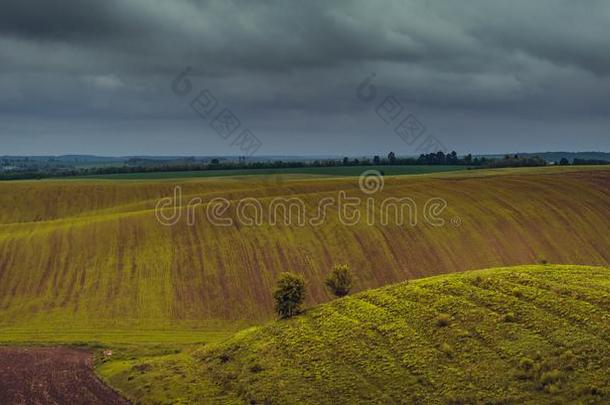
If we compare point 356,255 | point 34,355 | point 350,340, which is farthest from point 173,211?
point 350,340

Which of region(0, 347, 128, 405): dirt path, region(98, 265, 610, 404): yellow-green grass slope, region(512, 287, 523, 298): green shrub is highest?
region(512, 287, 523, 298): green shrub

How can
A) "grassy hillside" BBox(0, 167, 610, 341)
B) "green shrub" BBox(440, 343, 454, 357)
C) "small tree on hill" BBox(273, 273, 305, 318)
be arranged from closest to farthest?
"green shrub" BBox(440, 343, 454, 357) < "small tree on hill" BBox(273, 273, 305, 318) < "grassy hillside" BBox(0, 167, 610, 341)

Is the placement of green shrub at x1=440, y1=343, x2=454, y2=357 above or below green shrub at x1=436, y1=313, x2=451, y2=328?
below

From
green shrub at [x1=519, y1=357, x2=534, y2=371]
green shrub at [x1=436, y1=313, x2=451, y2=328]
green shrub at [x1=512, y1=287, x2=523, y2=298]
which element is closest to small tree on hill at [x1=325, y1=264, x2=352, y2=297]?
green shrub at [x1=436, y1=313, x2=451, y2=328]

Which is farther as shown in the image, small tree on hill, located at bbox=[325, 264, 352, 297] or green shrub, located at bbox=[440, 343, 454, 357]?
small tree on hill, located at bbox=[325, 264, 352, 297]

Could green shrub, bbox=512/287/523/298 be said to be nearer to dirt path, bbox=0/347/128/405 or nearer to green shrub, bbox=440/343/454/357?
green shrub, bbox=440/343/454/357

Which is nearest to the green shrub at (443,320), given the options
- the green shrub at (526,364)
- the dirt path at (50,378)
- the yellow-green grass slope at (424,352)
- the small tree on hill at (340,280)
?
the yellow-green grass slope at (424,352)

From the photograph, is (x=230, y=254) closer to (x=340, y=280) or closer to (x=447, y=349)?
(x=340, y=280)

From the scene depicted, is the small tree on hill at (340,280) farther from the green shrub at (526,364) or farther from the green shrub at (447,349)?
the green shrub at (526,364)

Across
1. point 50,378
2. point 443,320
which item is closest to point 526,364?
point 443,320
